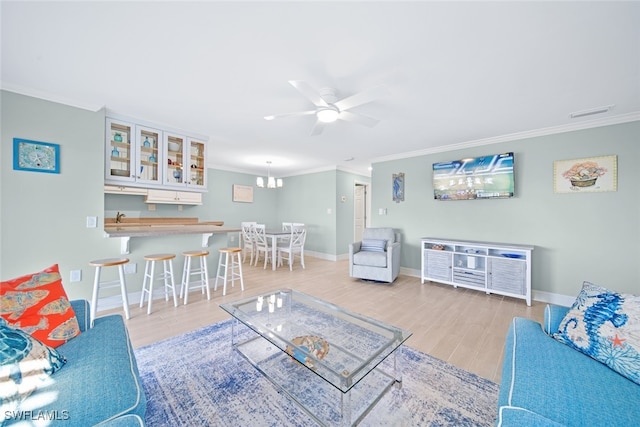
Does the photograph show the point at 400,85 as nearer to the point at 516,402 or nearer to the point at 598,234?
the point at 516,402

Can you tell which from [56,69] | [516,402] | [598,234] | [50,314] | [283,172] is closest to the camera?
[516,402]

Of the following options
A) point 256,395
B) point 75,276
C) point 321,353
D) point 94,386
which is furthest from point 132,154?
point 321,353

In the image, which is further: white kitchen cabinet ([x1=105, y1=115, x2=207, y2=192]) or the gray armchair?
the gray armchair

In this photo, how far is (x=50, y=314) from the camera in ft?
4.34

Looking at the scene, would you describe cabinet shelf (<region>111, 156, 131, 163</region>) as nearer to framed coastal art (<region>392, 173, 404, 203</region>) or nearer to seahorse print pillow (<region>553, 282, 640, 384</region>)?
framed coastal art (<region>392, 173, 404, 203</region>)

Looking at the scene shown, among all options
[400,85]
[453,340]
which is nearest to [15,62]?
[400,85]

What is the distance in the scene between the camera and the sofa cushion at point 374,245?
4.38m

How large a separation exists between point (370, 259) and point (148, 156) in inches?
143

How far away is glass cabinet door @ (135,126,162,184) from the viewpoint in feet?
10.5

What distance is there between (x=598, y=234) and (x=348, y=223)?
4.33 metres

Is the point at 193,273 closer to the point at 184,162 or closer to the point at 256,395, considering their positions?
the point at 184,162

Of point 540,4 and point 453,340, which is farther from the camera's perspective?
point 453,340

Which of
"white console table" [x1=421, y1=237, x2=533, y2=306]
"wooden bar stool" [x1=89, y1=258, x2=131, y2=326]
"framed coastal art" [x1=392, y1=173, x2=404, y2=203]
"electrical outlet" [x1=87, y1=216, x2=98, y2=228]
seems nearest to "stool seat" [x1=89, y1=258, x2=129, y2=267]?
"wooden bar stool" [x1=89, y1=258, x2=131, y2=326]

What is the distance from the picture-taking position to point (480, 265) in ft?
12.0
